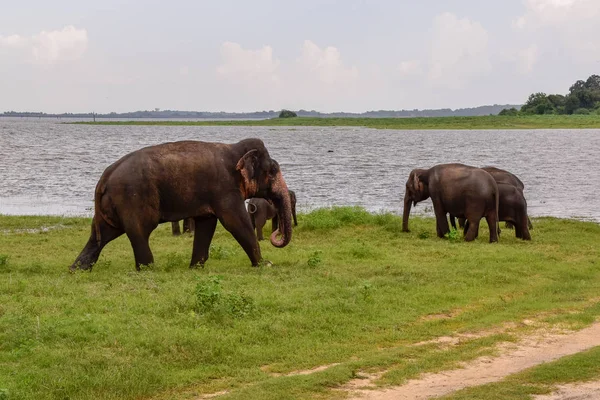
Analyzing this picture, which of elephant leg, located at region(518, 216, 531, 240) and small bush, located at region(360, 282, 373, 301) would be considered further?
elephant leg, located at region(518, 216, 531, 240)

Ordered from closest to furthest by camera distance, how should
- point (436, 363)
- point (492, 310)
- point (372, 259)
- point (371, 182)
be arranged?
point (436, 363), point (492, 310), point (372, 259), point (371, 182)

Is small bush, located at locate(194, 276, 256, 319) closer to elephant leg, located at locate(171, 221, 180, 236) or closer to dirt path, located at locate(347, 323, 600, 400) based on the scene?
dirt path, located at locate(347, 323, 600, 400)

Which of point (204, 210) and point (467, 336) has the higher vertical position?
point (204, 210)

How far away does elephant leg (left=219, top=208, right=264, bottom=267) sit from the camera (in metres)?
14.0

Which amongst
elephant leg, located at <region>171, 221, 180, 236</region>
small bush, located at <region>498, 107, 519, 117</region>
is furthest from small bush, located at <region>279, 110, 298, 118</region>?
elephant leg, located at <region>171, 221, 180, 236</region>

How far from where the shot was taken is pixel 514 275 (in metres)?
14.4

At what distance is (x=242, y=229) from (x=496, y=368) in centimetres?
607

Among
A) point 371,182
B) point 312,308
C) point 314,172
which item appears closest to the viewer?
point 312,308

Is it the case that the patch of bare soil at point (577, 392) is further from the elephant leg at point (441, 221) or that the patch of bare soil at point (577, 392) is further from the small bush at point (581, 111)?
the small bush at point (581, 111)

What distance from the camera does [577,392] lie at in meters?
7.85

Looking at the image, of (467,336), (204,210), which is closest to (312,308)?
(467,336)

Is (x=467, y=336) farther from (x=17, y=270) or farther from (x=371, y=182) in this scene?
(x=371, y=182)

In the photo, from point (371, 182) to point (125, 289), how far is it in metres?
29.3

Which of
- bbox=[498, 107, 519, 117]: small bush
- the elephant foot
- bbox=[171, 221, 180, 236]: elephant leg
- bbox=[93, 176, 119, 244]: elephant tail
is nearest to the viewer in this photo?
bbox=[93, 176, 119, 244]: elephant tail
